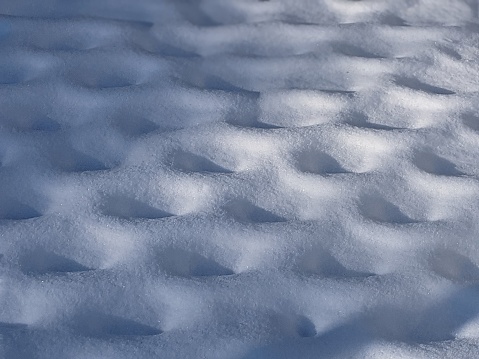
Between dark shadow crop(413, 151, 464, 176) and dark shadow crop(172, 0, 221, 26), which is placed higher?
dark shadow crop(172, 0, 221, 26)

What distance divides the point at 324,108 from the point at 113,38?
0.54m

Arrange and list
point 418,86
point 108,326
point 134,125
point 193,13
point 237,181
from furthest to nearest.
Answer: point 193,13 < point 418,86 < point 134,125 < point 237,181 < point 108,326

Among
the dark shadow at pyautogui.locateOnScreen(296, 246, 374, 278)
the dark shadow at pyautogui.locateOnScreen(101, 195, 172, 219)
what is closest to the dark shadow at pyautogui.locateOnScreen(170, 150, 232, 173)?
the dark shadow at pyautogui.locateOnScreen(101, 195, 172, 219)

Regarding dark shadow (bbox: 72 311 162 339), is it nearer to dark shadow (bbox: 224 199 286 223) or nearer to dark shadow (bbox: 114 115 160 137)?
dark shadow (bbox: 224 199 286 223)

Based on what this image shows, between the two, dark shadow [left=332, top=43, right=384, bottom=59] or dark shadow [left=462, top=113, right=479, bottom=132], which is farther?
dark shadow [left=332, top=43, right=384, bottom=59]

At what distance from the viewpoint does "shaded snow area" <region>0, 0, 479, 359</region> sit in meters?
1.06

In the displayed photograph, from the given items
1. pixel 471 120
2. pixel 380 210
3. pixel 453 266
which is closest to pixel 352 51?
pixel 471 120

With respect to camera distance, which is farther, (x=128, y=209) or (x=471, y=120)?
(x=471, y=120)

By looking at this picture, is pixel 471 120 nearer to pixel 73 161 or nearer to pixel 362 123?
pixel 362 123

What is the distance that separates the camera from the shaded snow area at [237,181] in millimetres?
1057

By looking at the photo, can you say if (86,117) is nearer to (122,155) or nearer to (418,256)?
(122,155)

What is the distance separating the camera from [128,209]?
1.21 meters

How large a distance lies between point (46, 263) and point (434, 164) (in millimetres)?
770

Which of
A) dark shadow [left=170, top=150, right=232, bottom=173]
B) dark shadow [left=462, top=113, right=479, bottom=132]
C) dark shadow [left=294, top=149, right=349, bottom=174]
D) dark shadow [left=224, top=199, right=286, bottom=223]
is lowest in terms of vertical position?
dark shadow [left=224, top=199, right=286, bottom=223]
